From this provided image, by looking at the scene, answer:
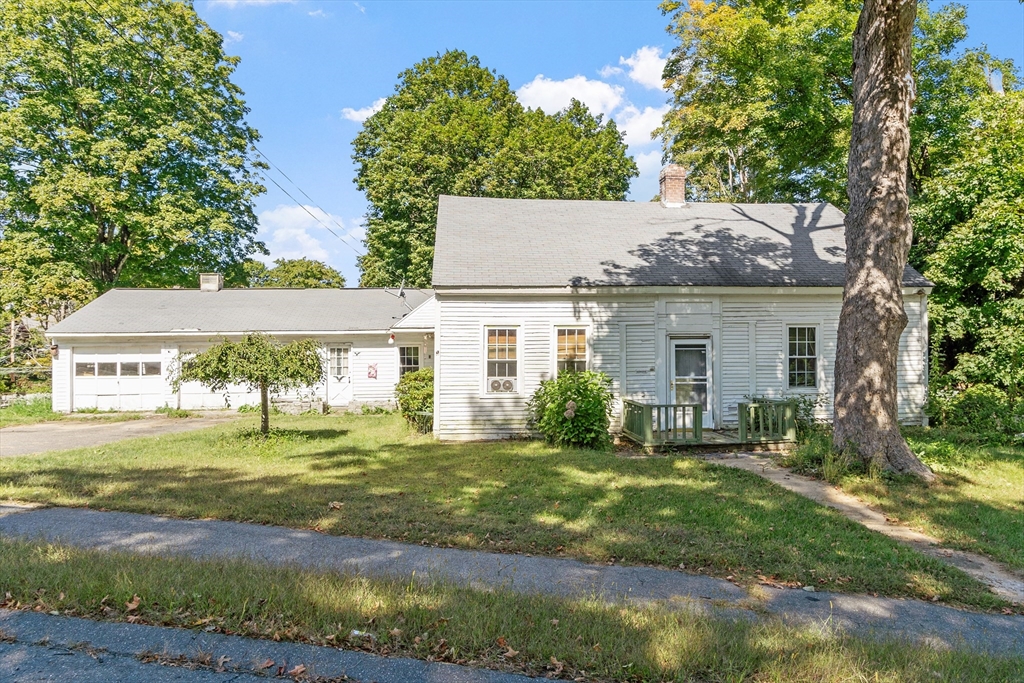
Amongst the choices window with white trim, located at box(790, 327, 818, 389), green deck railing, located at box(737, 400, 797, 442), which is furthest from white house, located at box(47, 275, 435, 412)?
window with white trim, located at box(790, 327, 818, 389)

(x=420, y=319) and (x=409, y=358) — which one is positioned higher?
(x=420, y=319)

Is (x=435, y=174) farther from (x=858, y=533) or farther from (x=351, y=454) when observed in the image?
(x=858, y=533)

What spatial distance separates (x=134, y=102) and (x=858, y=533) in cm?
2952

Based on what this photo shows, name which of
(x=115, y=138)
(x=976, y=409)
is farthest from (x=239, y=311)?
(x=976, y=409)

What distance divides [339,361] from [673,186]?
12.5 meters

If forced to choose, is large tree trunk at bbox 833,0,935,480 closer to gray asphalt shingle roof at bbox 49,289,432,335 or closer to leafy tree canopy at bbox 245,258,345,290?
gray asphalt shingle roof at bbox 49,289,432,335

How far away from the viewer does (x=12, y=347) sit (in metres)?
23.0

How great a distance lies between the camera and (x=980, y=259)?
1479 centimetres

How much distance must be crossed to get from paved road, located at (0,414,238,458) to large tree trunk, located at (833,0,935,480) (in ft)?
50.6

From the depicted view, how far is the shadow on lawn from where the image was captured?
536cm

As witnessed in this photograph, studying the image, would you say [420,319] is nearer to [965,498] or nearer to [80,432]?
[80,432]

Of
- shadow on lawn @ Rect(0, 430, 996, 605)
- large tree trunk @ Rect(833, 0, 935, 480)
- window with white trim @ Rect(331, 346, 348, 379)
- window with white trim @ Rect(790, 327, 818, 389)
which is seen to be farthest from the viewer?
window with white trim @ Rect(331, 346, 348, 379)

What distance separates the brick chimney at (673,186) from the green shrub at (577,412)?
8.40 m

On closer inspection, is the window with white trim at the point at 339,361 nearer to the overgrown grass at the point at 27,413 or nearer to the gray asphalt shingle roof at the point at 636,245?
the gray asphalt shingle roof at the point at 636,245
